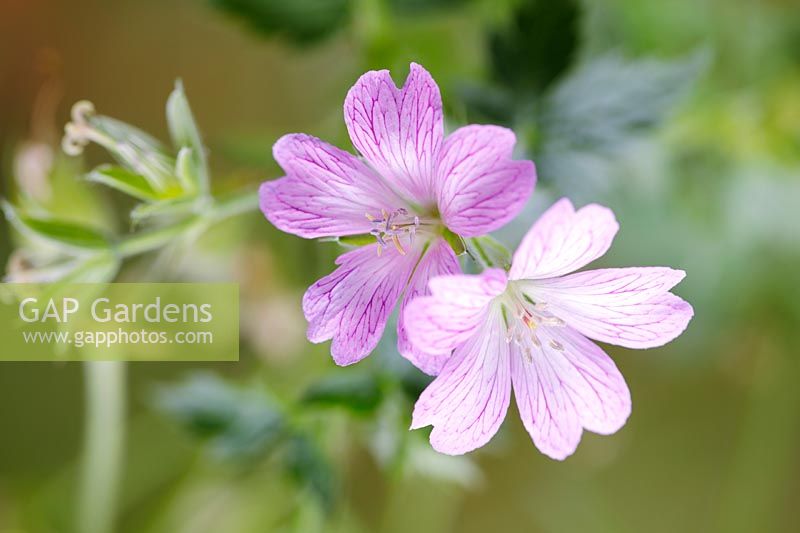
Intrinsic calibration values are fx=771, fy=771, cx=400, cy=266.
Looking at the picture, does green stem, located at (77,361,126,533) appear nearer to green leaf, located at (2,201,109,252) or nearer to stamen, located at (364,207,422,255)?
green leaf, located at (2,201,109,252)

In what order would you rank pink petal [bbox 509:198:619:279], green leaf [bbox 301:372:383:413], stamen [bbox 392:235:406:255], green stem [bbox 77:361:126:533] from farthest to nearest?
green stem [bbox 77:361:126:533] < green leaf [bbox 301:372:383:413] < stamen [bbox 392:235:406:255] < pink petal [bbox 509:198:619:279]

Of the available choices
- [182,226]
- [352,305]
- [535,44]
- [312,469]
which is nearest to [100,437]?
[312,469]

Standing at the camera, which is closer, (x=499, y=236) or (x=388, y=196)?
(x=388, y=196)

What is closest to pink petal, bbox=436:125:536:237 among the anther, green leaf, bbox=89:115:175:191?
the anther

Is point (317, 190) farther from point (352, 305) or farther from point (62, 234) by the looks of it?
point (62, 234)

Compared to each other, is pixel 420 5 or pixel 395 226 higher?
pixel 420 5

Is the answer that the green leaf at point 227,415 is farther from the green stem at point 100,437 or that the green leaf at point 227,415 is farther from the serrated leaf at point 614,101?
the serrated leaf at point 614,101

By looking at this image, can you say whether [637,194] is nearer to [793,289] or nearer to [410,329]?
[793,289]

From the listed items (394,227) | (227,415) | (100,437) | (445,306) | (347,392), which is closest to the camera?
(445,306)
